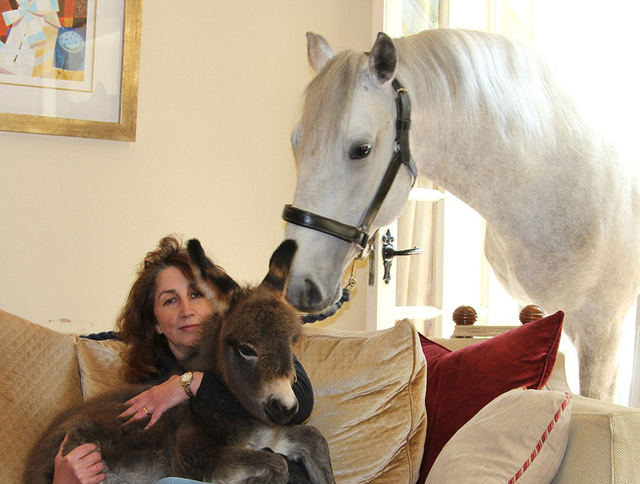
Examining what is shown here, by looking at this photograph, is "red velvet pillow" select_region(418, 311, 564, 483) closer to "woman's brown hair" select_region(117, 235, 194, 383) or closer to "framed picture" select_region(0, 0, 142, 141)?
"woman's brown hair" select_region(117, 235, 194, 383)

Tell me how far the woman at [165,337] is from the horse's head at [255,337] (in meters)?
0.07

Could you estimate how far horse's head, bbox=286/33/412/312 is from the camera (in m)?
1.57

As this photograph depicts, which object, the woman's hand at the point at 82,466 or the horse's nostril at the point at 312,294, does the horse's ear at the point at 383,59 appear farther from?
the woman's hand at the point at 82,466

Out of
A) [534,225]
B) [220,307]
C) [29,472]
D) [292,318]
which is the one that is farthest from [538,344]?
[29,472]

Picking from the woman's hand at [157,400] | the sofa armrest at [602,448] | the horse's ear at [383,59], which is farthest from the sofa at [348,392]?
the horse's ear at [383,59]

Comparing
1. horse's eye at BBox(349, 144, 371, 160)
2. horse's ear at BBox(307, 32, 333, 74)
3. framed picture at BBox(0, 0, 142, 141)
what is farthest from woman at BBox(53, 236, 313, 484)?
framed picture at BBox(0, 0, 142, 141)

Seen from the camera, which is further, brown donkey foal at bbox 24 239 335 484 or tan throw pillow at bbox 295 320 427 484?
tan throw pillow at bbox 295 320 427 484

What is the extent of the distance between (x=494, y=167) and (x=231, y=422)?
3.15ft

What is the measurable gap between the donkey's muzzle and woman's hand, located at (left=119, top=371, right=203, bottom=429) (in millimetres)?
276

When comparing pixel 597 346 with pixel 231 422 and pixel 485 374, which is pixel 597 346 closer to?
pixel 485 374

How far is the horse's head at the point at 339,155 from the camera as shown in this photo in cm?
157

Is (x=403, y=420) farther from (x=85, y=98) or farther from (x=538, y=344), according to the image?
(x=85, y=98)

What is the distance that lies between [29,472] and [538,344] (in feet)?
4.05

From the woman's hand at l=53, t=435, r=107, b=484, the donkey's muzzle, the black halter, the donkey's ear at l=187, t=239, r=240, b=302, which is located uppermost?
the black halter
